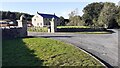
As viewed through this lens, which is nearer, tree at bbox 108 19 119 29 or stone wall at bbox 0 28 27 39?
stone wall at bbox 0 28 27 39

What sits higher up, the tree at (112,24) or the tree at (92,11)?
the tree at (92,11)

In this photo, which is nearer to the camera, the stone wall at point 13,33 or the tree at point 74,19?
the stone wall at point 13,33

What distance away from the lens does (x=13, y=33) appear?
28.3 meters

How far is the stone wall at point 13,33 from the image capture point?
2617cm

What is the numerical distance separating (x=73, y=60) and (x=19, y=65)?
9.85 feet

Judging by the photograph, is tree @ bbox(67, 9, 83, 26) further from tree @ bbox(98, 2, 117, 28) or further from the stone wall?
the stone wall

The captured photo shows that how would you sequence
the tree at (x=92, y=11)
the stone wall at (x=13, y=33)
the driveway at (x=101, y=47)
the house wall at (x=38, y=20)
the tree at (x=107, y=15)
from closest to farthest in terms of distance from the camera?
the driveway at (x=101, y=47), the stone wall at (x=13, y=33), the tree at (x=107, y=15), the tree at (x=92, y=11), the house wall at (x=38, y=20)

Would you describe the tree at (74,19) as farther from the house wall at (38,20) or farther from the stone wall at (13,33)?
the stone wall at (13,33)

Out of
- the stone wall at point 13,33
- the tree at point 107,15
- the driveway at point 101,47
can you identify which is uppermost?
the tree at point 107,15

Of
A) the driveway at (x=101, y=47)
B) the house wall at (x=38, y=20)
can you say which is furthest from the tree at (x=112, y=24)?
the driveway at (x=101, y=47)

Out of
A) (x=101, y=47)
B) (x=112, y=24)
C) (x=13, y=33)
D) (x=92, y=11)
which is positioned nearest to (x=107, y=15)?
(x=112, y=24)

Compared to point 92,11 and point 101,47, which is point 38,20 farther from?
point 101,47

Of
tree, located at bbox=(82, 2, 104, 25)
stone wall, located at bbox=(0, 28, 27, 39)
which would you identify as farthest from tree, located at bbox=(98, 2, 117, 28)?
stone wall, located at bbox=(0, 28, 27, 39)

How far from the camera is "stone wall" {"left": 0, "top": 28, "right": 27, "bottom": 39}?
26.2 metres
